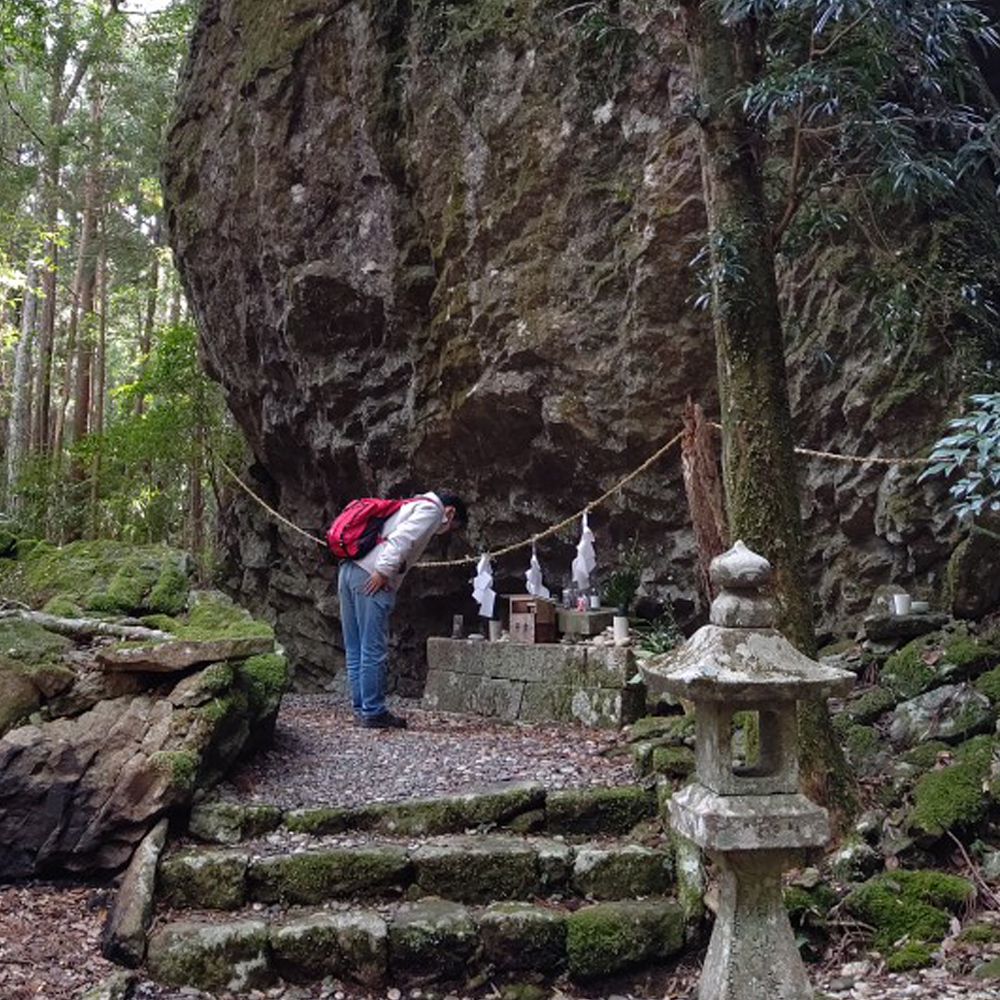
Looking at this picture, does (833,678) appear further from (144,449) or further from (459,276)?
(144,449)

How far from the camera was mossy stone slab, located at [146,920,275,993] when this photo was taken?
3.67 m

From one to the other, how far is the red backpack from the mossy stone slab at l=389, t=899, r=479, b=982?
310cm

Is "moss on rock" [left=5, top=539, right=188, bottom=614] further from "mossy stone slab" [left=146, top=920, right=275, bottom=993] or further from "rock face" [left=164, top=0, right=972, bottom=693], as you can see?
"mossy stone slab" [left=146, top=920, right=275, bottom=993]

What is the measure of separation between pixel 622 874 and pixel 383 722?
2963 millimetres

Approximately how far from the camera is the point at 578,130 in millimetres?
8070

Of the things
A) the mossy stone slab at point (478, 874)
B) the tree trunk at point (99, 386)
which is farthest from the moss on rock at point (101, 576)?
the tree trunk at point (99, 386)

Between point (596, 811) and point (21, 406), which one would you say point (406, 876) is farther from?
point (21, 406)

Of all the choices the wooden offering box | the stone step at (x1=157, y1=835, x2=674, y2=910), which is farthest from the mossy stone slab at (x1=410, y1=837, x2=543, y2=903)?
the wooden offering box

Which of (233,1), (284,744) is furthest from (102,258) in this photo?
(284,744)

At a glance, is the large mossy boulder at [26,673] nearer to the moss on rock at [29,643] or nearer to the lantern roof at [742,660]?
the moss on rock at [29,643]

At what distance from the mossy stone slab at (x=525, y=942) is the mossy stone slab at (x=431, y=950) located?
0.23 feet

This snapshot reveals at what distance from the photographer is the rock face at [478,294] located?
709 cm

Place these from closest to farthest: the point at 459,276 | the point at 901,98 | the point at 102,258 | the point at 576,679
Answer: the point at 901,98, the point at 576,679, the point at 459,276, the point at 102,258

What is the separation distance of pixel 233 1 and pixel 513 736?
9438 millimetres
